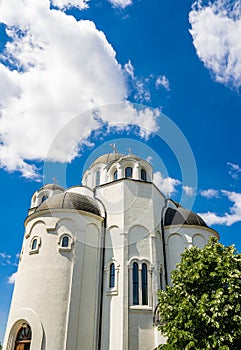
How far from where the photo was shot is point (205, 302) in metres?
12.4

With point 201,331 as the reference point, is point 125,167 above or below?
above

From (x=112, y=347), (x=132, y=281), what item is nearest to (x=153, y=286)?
(x=132, y=281)

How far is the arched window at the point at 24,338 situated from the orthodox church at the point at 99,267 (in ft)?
0.17

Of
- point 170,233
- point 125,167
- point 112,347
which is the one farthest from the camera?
point 125,167

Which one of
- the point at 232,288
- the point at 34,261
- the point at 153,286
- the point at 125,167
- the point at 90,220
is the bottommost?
the point at 232,288

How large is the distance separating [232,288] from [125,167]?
45.3ft

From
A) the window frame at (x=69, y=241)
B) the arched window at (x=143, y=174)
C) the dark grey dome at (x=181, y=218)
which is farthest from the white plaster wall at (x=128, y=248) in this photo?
the window frame at (x=69, y=241)

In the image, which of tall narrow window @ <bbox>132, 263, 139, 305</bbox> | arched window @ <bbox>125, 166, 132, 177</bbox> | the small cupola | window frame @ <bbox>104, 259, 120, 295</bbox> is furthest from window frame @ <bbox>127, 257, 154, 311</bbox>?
arched window @ <bbox>125, 166, 132, 177</bbox>

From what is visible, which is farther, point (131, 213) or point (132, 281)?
point (131, 213)

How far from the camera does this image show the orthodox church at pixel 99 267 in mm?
17172

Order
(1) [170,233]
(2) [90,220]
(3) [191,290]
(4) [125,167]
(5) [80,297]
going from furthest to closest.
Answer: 1. (4) [125,167]
2. (1) [170,233]
3. (2) [90,220]
4. (5) [80,297]
5. (3) [191,290]

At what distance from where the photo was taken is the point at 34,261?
62.5 feet

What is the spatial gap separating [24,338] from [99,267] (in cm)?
603

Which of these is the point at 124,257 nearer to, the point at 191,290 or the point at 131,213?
the point at 131,213
